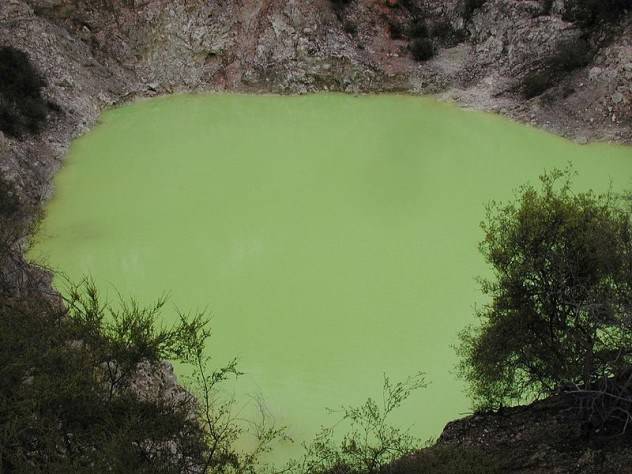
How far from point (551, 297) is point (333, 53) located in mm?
23307

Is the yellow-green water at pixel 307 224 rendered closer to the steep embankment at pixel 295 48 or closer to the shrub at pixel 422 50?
the steep embankment at pixel 295 48

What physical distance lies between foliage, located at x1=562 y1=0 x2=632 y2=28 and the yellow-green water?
6349 millimetres

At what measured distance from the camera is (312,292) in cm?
1748

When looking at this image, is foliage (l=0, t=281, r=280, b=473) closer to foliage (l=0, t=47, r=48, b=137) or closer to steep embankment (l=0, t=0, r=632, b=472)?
foliage (l=0, t=47, r=48, b=137)

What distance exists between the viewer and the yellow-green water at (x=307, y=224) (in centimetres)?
1514

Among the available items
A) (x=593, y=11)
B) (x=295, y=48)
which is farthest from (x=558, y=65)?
(x=295, y=48)

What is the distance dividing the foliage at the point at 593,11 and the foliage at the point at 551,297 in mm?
19394

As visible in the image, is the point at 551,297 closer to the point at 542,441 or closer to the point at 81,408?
the point at 542,441

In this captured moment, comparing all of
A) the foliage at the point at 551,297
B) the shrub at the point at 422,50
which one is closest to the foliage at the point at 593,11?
the shrub at the point at 422,50

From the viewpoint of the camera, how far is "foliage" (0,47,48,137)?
23.9 m

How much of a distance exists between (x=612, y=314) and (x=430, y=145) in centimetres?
1717

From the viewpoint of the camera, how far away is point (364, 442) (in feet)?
41.4

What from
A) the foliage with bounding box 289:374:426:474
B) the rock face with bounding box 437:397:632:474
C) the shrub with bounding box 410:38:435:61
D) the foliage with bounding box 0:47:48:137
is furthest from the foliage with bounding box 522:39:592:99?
the foliage with bounding box 0:47:48:137

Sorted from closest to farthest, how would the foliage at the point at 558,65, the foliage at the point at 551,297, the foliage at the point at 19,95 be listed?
the foliage at the point at 551,297
the foliage at the point at 19,95
the foliage at the point at 558,65
